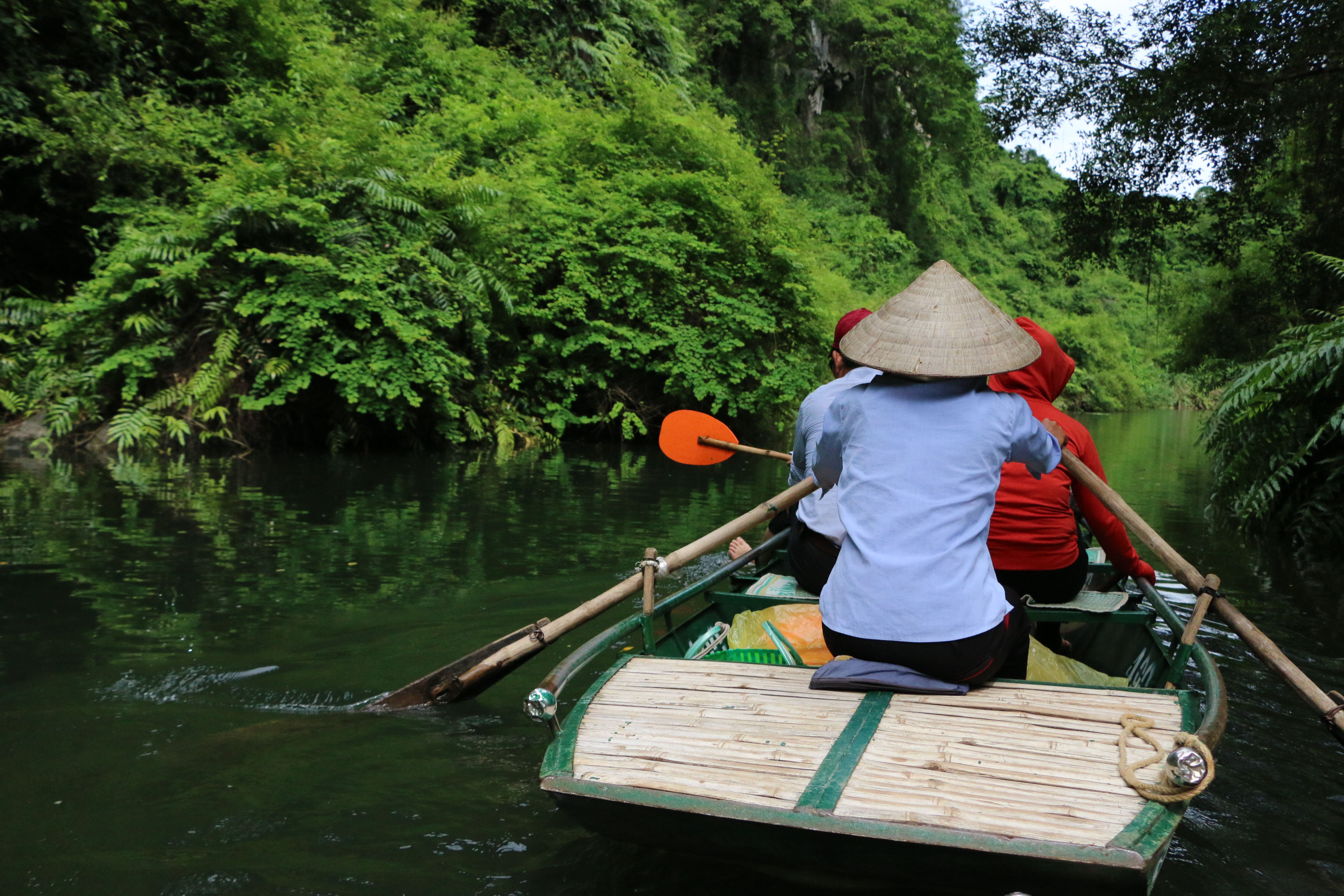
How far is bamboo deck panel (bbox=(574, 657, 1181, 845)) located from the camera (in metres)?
2.10

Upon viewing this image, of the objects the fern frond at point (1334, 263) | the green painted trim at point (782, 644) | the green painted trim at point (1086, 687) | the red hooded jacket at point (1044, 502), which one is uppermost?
the fern frond at point (1334, 263)

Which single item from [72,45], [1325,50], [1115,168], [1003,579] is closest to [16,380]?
[72,45]

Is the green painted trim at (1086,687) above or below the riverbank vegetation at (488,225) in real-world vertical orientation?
below

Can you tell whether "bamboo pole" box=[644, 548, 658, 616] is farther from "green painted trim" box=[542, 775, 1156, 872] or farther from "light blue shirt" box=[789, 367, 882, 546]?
"green painted trim" box=[542, 775, 1156, 872]

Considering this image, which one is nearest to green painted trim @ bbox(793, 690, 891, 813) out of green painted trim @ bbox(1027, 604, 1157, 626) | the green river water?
the green river water

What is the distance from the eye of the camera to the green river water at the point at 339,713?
8.73 feet

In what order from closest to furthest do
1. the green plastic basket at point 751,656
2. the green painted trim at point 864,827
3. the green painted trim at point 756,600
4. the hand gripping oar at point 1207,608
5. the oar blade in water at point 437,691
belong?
the green painted trim at point 864,827 < the hand gripping oar at point 1207,608 < the green plastic basket at point 751,656 < the oar blade in water at point 437,691 < the green painted trim at point 756,600

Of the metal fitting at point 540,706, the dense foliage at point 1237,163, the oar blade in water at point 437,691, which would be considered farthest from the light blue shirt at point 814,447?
the dense foliage at point 1237,163

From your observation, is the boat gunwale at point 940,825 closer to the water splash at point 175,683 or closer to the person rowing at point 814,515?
the person rowing at point 814,515

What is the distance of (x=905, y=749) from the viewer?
2.36 metres

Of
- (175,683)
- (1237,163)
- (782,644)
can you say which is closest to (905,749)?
(782,644)

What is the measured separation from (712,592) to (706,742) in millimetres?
1735

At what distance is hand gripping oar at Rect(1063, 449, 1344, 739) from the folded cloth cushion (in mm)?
977

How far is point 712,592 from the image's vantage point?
13.7ft
